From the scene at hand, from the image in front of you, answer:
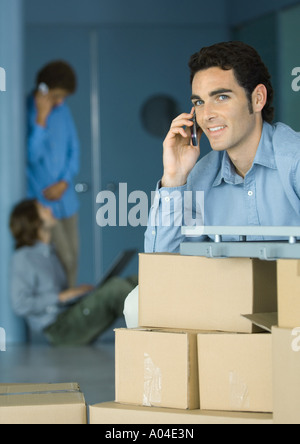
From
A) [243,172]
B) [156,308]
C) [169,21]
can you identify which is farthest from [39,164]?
[156,308]

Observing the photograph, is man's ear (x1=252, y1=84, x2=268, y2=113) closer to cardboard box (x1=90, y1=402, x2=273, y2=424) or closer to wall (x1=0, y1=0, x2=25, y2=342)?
cardboard box (x1=90, y1=402, x2=273, y2=424)

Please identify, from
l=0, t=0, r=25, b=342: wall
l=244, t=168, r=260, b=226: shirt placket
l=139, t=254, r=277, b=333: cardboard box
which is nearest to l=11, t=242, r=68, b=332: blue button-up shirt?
l=0, t=0, r=25, b=342: wall

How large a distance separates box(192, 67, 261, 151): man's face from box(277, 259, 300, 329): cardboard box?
73 cm

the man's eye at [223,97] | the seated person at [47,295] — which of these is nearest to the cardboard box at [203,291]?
the man's eye at [223,97]

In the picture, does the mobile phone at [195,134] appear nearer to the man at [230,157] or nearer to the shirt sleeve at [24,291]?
the man at [230,157]

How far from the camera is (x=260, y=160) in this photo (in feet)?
7.15

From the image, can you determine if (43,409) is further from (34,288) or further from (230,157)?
(34,288)

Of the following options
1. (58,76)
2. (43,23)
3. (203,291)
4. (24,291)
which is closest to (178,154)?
(203,291)

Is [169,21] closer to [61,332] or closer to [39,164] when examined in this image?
[39,164]

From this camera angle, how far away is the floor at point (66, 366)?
3.32 metres

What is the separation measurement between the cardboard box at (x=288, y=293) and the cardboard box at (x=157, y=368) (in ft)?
0.73

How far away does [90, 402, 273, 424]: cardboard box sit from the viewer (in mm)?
1605

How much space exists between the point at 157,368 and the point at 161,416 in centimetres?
11
